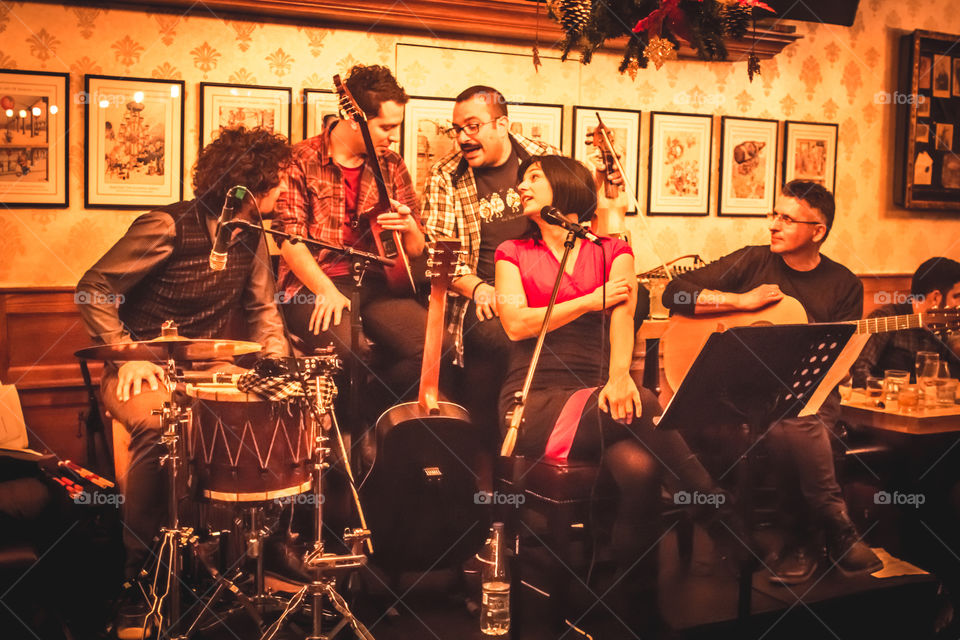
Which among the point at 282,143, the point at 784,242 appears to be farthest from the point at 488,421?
the point at 784,242

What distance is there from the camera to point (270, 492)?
9.34 ft

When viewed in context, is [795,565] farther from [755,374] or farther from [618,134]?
[618,134]

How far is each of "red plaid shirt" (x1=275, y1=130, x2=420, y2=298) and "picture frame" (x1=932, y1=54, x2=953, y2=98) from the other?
336cm

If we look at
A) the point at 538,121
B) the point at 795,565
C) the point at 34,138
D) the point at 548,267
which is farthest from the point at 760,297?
the point at 34,138

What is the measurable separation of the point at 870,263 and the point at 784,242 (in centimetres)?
77

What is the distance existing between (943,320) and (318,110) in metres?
2.80

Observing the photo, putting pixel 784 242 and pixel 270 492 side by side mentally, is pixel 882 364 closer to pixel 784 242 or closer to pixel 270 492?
pixel 784 242

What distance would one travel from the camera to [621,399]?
3.70 meters

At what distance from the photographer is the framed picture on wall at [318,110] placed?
362cm

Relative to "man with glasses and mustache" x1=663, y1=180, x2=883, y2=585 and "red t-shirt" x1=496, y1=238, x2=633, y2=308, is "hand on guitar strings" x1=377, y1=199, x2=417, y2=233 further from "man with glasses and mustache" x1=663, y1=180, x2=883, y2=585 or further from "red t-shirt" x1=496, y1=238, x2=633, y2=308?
"man with glasses and mustache" x1=663, y1=180, x2=883, y2=585

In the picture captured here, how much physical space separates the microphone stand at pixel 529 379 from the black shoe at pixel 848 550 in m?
1.59

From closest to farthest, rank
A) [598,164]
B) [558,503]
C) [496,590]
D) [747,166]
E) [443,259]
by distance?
[496,590]
[558,503]
[443,259]
[598,164]
[747,166]

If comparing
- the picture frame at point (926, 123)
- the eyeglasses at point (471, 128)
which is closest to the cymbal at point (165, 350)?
the eyeglasses at point (471, 128)

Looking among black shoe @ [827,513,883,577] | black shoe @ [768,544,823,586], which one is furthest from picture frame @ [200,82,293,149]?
black shoe @ [827,513,883,577]
